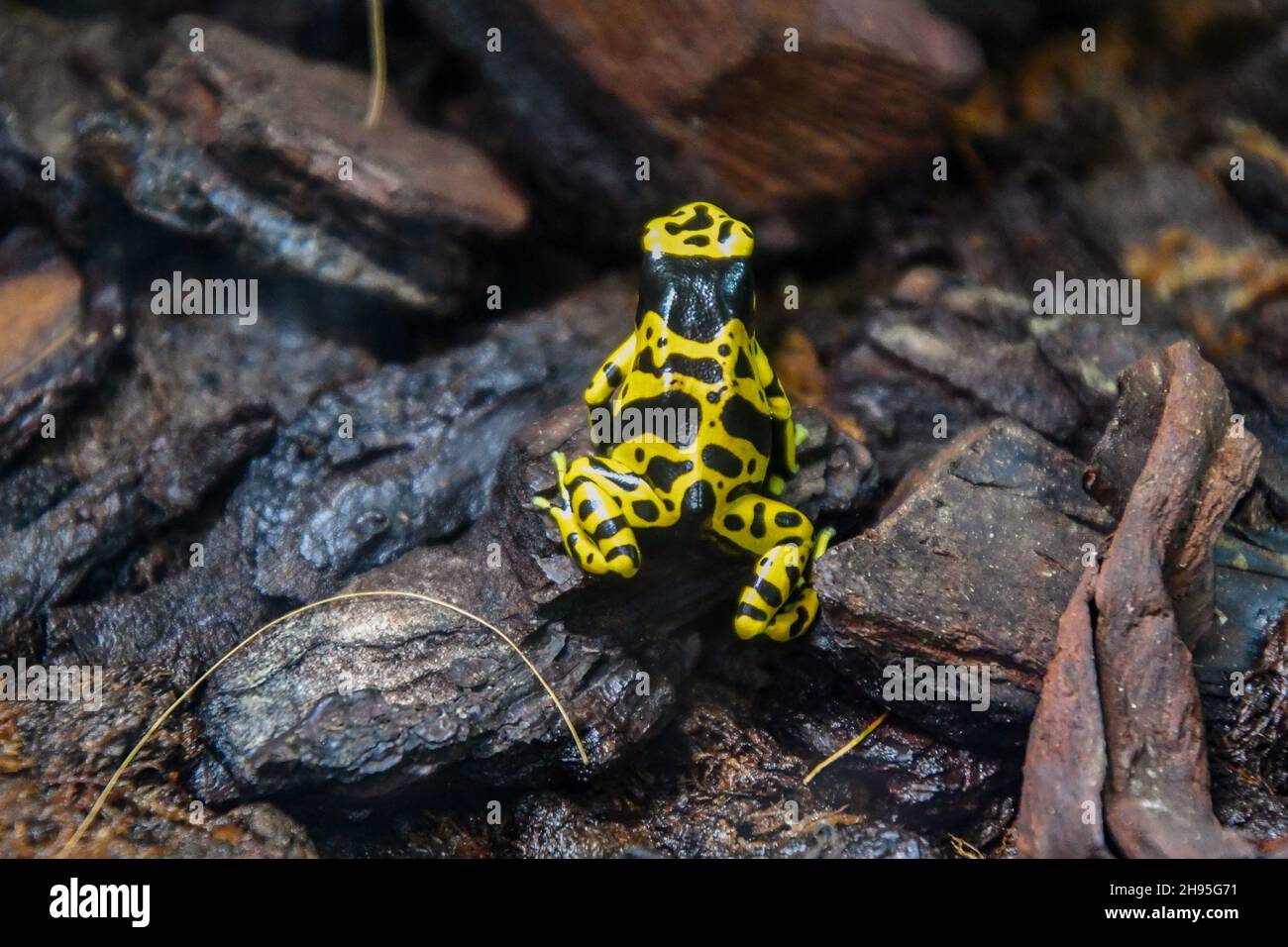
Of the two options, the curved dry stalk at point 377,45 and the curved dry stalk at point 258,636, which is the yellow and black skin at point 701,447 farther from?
the curved dry stalk at point 377,45

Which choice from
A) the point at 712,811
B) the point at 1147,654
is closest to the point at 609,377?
the point at 712,811

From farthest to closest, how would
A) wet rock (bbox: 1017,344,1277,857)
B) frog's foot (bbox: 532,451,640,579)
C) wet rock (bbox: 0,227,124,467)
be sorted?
wet rock (bbox: 0,227,124,467) → frog's foot (bbox: 532,451,640,579) → wet rock (bbox: 1017,344,1277,857)

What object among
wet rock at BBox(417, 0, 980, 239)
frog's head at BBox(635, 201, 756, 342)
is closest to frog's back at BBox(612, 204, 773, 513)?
frog's head at BBox(635, 201, 756, 342)

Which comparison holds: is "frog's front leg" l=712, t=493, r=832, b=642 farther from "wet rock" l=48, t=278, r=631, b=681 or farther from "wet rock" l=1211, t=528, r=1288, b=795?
"wet rock" l=1211, t=528, r=1288, b=795

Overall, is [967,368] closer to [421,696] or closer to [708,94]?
[708,94]
